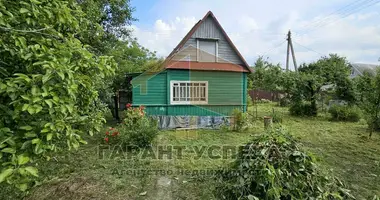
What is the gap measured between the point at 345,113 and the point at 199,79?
265 inches

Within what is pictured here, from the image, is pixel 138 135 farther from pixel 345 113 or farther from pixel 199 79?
pixel 345 113

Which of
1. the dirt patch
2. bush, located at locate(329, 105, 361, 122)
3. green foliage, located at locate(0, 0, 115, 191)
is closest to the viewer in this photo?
green foliage, located at locate(0, 0, 115, 191)

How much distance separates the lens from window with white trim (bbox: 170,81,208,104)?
8.02 m

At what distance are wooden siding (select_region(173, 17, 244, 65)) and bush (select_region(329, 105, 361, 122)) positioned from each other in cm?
486

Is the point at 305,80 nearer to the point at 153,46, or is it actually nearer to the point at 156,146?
the point at 156,146

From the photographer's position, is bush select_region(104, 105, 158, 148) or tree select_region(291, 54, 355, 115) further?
tree select_region(291, 54, 355, 115)

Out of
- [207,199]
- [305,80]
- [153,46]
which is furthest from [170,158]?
[153,46]

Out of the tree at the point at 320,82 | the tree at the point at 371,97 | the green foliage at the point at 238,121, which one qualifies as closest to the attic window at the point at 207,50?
the green foliage at the point at 238,121

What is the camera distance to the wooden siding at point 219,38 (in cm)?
897

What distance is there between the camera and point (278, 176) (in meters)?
2.16

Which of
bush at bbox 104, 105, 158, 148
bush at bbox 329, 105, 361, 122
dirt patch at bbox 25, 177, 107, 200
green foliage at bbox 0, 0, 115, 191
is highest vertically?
green foliage at bbox 0, 0, 115, 191

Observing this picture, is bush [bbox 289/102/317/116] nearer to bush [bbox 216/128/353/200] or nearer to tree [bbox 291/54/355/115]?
A: tree [bbox 291/54/355/115]

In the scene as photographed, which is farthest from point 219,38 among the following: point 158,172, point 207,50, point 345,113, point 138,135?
point 158,172

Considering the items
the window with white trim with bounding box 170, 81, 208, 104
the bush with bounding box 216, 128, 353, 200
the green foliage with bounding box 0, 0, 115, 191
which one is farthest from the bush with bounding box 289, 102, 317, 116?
the green foliage with bounding box 0, 0, 115, 191
